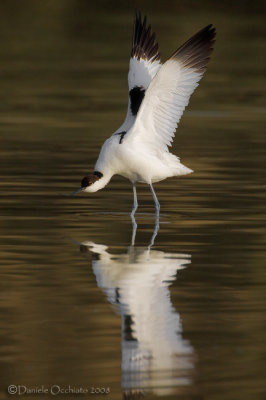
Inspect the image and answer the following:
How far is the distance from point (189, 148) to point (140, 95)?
14.1ft

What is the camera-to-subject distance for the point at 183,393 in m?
7.25

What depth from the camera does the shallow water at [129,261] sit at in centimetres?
771

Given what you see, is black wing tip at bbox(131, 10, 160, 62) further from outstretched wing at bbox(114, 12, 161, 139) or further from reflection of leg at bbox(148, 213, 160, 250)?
reflection of leg at bbox(148, 213, 160, 250)

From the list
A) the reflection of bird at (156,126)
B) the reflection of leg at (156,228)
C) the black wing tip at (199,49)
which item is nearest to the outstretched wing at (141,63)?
the reflection of bird at (156,126)

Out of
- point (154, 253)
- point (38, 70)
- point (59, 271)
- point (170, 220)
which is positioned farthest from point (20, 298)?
point (38, 70)

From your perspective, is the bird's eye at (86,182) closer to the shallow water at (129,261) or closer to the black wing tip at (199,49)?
the shallow water at (129,261)

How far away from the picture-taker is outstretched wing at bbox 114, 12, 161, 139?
14.6 metres

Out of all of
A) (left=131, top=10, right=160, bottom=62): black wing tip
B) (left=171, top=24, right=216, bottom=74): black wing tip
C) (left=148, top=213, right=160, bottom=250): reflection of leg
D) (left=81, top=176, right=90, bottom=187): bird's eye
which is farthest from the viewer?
(left=131, top=10, right=160, bottom=62): black wing tip

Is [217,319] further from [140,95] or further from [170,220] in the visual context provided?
[140,95]

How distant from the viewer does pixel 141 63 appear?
1508cm

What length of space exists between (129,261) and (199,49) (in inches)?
143

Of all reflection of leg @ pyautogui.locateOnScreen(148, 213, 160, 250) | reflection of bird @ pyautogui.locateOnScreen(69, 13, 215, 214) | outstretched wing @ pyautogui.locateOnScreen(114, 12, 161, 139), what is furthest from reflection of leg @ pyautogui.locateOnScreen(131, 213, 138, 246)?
outstretched wing @ pyautogui.locateOnScreen(114, 12, 161, 139)

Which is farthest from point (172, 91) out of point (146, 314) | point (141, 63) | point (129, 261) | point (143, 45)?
point (146, 314)

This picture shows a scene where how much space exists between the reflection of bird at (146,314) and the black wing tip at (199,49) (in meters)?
2.82
